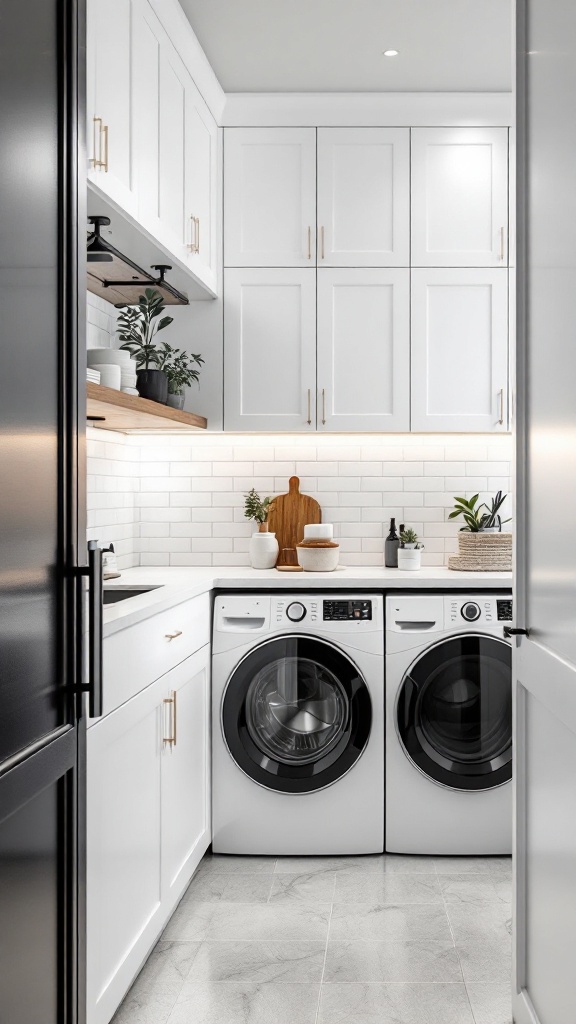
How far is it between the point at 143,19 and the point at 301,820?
2.72m

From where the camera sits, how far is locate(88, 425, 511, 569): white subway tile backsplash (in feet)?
12.9

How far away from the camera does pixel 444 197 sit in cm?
360

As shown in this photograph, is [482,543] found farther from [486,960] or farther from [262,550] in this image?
[486,960]

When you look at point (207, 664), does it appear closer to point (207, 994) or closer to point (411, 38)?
point (207, 994)

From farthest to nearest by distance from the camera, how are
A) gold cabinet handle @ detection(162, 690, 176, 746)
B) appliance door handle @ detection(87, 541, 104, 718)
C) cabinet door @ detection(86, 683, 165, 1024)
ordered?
gold cabinet handle @ detection(162, 690, 176, 746), cabinet door @ detection(86, 683, 165, 1024), appliance door handle @ detection(87, 541, 104, 718)

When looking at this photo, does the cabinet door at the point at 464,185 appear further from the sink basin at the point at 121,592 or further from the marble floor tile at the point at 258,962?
the marble floor tile at the point at 258,962

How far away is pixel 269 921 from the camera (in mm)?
2695

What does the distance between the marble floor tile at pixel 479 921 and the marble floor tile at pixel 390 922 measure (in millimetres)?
29

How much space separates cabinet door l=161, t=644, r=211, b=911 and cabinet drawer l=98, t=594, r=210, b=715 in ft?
0.19

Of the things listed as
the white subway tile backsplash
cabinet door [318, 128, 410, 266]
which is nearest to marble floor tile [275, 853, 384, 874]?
the white subway tile backsplash

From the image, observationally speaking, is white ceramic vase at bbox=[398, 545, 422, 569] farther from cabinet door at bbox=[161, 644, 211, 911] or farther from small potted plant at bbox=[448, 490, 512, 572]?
cabinet door at bbox=[161, 644, 211, 911]

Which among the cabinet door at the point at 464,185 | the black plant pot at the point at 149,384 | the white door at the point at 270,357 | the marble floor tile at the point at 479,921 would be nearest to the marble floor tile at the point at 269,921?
the marble floor tile at the point at 479,921

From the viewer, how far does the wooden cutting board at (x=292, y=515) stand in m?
3.90

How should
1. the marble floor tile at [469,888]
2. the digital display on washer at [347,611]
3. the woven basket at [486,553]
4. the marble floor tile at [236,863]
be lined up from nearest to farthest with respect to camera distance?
the marble floor tile at [469,888], the marble floor tile at [236,863], the digital display on washer at [347,611], the woven basket at [486,553]
